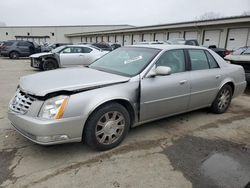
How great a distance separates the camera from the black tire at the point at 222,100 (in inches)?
185

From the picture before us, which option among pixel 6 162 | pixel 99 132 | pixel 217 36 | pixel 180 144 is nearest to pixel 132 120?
pixel 99 132

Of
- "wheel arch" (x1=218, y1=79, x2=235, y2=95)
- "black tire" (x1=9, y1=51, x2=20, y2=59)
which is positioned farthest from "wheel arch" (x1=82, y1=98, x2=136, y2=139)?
"black tire" (x1=9, y1=51, x2=20, y2=59)

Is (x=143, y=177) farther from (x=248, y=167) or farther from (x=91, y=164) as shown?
(x=248, y=167)

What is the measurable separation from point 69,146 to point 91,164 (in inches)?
23.7

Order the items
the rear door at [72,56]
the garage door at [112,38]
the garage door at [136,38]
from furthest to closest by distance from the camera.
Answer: the garage door at [112,38] → the garage door at [136,38] → the rear door at [72,56]

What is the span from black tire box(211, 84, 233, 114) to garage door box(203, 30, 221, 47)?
51.0 ft

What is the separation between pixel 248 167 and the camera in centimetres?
285

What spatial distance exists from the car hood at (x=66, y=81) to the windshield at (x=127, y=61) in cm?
25

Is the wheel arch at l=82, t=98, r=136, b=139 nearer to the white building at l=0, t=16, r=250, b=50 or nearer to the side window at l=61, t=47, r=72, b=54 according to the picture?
the side window at l=61, t=47, r=72, b=54

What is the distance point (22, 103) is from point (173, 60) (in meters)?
2.59

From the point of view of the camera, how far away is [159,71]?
3.33 meters

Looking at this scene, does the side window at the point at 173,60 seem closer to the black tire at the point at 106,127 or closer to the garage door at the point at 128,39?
the black tire at the point at 106,127

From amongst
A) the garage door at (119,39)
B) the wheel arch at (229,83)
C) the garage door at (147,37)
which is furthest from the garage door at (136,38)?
the wheel arch at (229,83)

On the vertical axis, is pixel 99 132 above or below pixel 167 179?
above
